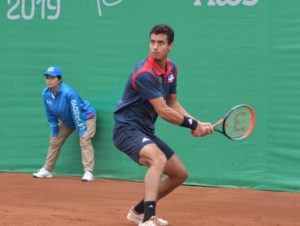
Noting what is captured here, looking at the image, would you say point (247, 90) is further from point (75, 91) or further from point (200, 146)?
point (75, 91)

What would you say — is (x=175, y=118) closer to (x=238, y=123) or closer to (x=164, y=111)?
(x=164, y=111)

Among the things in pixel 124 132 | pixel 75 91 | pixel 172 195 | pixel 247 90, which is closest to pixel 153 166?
pixel 124 132

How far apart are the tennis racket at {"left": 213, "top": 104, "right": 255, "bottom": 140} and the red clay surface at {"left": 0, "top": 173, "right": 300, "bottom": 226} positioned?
88 cm

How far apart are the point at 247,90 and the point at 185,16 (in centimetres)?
130

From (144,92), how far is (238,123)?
3.26ft

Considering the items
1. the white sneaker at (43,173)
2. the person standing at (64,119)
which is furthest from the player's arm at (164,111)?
the white sneaker at (43,173)

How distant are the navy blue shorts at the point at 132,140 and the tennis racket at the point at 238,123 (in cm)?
56

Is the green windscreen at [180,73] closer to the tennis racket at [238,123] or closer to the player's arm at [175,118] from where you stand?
the tennis racket at [238,123]

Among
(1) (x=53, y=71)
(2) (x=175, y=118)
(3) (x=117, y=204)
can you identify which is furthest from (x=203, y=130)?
(1) (x=53, y=71)

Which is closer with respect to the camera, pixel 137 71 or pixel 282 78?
pixel 137 71

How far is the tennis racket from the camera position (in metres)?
6.62

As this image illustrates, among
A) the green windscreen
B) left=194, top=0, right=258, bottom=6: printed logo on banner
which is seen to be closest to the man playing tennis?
the green windscreen

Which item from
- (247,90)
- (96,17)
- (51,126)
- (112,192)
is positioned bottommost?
(112,192)

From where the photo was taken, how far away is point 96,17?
1053cm
